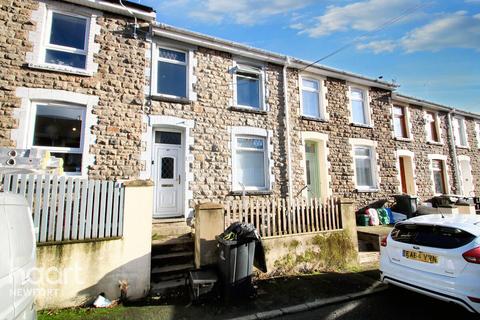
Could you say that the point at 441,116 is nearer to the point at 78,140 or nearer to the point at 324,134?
the point at 324,134

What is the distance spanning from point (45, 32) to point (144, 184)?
578 centimetres

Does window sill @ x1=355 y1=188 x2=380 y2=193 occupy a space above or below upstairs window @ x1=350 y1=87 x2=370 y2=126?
below

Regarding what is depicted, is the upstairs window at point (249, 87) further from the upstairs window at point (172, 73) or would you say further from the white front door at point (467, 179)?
the white front door at point (467, 179)

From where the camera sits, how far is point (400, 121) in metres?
13.2

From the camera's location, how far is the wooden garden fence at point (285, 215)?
5.67 m

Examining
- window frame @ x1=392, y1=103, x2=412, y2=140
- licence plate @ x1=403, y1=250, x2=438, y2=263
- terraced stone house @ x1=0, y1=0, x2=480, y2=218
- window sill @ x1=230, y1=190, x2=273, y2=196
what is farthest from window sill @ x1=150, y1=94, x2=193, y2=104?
window frame @ x1=392, y1=103, x2=412, y2=140

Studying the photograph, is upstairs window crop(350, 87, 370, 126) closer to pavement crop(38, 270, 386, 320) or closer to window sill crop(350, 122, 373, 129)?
window sill crop(350, 122, 373, 129)

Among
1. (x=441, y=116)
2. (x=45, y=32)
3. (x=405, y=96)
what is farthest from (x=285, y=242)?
(x=441, y=116)

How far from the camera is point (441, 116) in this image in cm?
1466

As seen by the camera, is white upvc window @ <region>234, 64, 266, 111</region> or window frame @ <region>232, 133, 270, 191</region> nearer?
window frame @ <region>232, 133, 270, 191</region>

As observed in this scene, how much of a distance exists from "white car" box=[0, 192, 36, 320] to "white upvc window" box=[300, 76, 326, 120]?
9.59 metres

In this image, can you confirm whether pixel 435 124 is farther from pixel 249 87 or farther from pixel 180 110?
pixel 180 110

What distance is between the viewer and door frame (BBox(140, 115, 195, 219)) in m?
7.52

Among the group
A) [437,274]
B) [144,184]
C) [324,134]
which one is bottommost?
[437,274]
